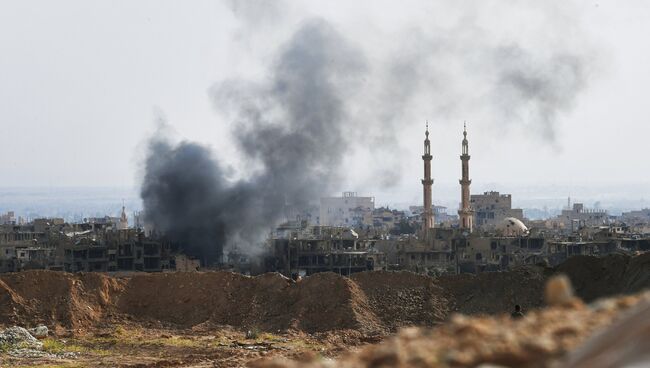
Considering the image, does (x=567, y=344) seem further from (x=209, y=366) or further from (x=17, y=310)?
(x=17, y=310)

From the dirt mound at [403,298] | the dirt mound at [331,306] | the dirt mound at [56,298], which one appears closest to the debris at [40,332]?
the dirt mound at [56,298]

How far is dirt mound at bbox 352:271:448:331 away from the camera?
48344mm

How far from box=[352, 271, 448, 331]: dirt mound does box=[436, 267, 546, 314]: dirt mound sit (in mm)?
709

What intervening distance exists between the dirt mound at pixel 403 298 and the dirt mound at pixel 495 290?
71cm

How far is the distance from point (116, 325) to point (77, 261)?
30.6 m

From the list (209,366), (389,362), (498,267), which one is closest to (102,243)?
(498,267)

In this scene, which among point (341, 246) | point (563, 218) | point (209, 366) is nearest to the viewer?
point (209, 366)

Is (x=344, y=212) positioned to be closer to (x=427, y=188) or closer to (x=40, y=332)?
(x=427, y=188)

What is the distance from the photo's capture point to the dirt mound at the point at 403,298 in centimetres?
4834

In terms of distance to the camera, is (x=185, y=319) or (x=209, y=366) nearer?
(x=209, y=366)

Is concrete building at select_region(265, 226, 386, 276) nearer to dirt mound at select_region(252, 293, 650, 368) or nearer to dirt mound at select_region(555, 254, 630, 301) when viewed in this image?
dirt mound at select_region(555, 254, 630, 301)

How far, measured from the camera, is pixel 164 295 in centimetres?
5262

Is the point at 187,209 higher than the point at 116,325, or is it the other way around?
the point at 187,209

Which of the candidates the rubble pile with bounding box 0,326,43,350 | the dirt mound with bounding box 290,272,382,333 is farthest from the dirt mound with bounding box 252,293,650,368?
the dirt mound with bounding box 290,272,382,333
